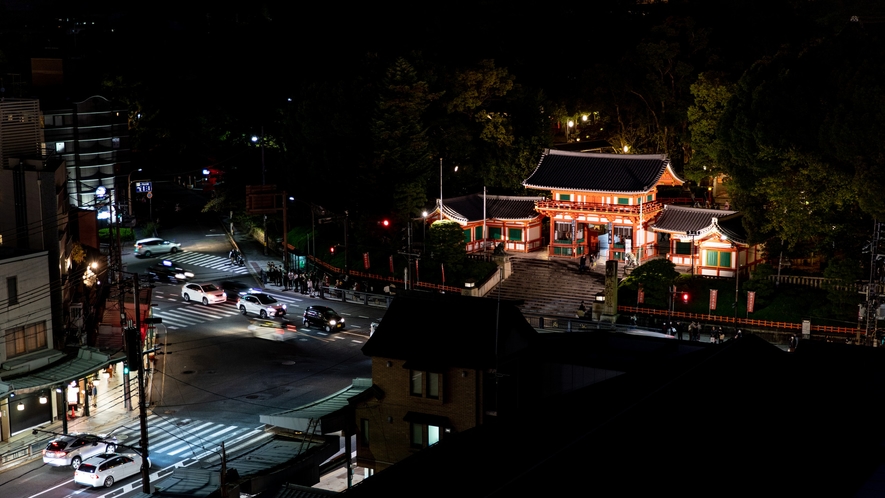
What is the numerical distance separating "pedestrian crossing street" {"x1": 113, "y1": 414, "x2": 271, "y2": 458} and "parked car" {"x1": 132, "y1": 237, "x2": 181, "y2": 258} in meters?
33.0

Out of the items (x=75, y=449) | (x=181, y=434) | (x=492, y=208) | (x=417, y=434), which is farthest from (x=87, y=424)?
(x=492, y=208)

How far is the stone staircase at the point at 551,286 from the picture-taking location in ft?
210

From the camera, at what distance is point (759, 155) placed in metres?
60.2

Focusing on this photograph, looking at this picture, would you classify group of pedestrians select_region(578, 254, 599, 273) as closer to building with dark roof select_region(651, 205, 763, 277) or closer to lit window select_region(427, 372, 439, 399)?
building with dark roof select_region(651, 205, 763, 277)

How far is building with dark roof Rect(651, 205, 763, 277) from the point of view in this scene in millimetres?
64419

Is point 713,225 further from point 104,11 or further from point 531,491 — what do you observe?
point 104,11

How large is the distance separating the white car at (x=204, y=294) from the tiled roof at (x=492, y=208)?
16.5 m

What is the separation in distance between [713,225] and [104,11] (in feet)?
335

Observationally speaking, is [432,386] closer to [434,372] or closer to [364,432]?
[434,372]

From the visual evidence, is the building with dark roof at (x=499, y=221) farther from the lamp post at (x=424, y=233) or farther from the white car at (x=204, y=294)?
the white car at (x=204, y=294)

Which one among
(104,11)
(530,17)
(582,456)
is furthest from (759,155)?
(104,11)

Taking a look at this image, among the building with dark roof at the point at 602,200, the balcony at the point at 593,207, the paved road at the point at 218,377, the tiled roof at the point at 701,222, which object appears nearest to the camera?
the paved road at the point at 218,377

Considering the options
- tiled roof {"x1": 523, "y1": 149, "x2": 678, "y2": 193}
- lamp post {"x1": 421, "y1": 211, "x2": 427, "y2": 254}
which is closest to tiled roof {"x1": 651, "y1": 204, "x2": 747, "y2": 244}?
tiled roof {"x1": 523, "y1": 149, "x2": 678, "y2": 193}

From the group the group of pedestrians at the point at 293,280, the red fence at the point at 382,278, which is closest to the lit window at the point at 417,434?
the red fence at the point at 382,278
